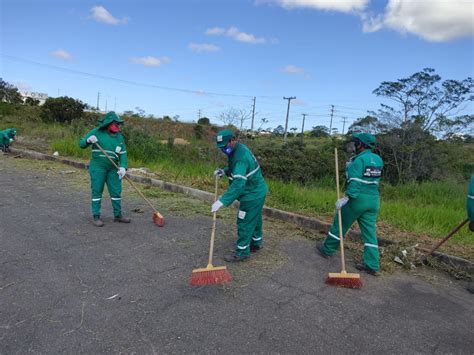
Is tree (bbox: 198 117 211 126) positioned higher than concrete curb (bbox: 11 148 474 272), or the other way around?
tree (bbox: 198 117 211 126)

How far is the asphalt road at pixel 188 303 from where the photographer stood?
9.21ft

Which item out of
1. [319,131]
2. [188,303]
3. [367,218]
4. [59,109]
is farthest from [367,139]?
[319,131]

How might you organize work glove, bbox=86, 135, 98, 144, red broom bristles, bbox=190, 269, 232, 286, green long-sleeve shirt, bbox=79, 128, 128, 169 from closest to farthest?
1. red broom bristles, bbox=190, 269, 232, 286
2. work glove, bbox=86, 135, 98, 144
3. green long-sleeve shirt, bbox=79, 128, 128, 169

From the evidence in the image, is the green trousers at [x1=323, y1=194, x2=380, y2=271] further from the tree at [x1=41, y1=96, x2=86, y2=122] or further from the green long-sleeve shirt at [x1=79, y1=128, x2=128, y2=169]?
the tree at [x1=41, y1=96, x2=86, y2=122]

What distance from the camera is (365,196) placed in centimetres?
433

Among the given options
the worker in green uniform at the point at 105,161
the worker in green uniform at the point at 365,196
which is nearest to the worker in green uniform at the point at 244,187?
the worker in green uniform at the point at 365,196

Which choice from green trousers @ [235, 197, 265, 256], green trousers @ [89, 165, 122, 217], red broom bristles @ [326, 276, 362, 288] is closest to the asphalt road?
red broom bristles @ [326, 276, 362, 288]

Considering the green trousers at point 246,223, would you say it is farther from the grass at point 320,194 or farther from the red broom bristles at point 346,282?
the grass at point 320,194

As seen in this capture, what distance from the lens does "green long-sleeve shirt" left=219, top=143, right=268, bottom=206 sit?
13.6ft

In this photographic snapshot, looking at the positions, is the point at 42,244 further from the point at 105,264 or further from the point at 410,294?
the point at 410,294

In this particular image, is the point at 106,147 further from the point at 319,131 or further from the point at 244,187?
the point at 319,131

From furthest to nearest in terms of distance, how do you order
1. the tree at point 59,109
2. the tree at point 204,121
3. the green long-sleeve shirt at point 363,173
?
the tree at point 204,121 → the tree at point 59,109 → the green long-sleeve shirt at point 363,173

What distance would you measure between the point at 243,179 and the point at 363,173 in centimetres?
137

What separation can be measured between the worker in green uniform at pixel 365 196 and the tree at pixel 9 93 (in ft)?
129
